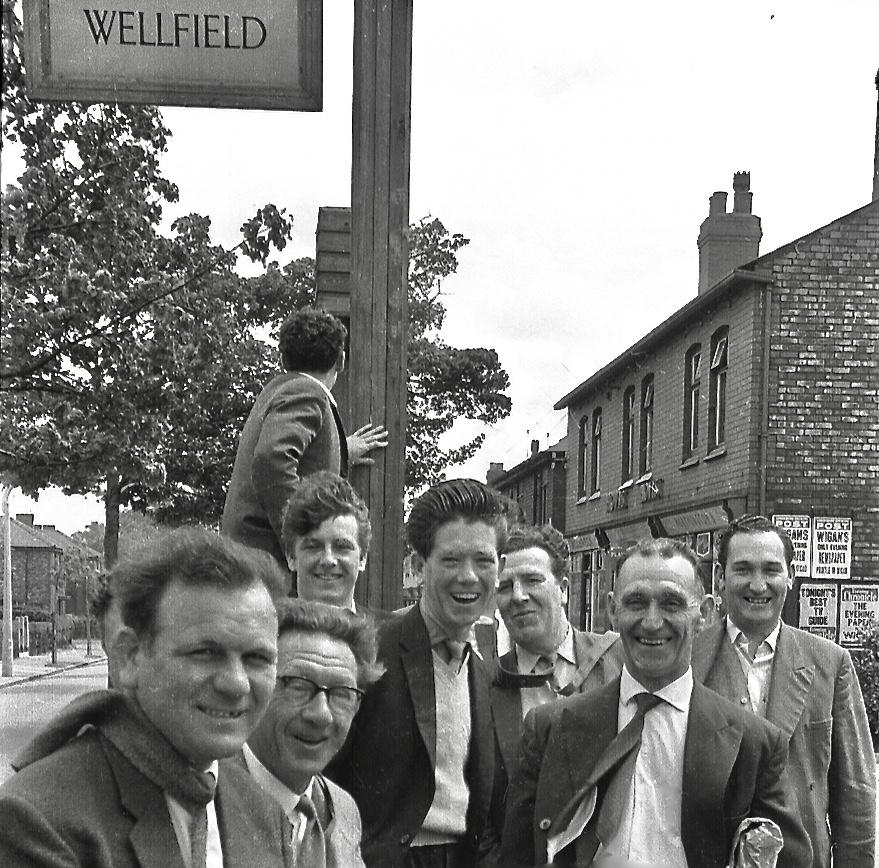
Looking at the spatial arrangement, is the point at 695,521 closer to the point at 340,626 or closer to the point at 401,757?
the point at 401,757

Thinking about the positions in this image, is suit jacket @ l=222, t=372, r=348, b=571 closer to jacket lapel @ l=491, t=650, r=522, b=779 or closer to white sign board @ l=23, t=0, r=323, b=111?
jacket lapel @ l=491, t=650, r=522, b=779

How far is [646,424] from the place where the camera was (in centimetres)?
2236

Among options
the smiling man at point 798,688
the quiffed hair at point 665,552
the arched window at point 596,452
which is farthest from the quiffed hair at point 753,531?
the arched window at point 596,452

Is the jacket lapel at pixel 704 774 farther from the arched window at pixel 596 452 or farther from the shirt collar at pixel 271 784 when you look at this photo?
the arched window at pixel 596 452

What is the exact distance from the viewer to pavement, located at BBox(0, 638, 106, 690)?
98.5ft

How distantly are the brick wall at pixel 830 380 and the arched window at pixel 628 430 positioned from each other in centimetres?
647

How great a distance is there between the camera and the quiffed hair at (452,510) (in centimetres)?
303

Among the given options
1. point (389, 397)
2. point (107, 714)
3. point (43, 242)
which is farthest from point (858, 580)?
point (107, 714)

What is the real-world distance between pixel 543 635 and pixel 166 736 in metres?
1.86

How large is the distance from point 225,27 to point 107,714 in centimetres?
210

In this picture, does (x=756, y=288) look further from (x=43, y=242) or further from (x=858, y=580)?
(x=43, y=242)

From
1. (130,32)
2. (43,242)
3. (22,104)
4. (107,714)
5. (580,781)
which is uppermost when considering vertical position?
(22,104)

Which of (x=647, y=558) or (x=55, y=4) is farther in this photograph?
(x=55, y=4)

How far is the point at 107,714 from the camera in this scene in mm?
1668
